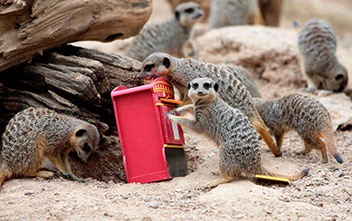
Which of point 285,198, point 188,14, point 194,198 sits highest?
point 188,14

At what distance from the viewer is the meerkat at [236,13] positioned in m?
9.12

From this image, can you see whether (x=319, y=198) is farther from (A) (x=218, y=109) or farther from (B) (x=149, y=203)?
(B) (x=149, y=203)

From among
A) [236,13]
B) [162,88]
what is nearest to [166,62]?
[162,88]

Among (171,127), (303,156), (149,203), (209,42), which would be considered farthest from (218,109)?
(209,42)

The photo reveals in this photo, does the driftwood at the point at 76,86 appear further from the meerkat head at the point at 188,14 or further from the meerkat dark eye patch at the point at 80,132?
the meerkat head at the point at 188,14

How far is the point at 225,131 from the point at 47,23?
68.6 inches

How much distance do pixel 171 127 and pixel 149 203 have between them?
→ 0.84 meters

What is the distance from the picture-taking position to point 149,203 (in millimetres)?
2689

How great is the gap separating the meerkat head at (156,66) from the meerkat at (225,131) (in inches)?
20.4

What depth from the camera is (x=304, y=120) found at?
12.3ft

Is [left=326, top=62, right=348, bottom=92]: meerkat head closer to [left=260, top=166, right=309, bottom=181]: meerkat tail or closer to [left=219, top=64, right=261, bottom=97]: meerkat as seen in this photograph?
[left=219, top=64, right=261, bottom=97]: meerkat

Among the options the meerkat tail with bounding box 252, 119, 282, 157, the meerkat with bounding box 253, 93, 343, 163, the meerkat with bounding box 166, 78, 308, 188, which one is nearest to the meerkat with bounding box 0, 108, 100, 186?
the meerkat with bounding box 166, 78, 308, 188

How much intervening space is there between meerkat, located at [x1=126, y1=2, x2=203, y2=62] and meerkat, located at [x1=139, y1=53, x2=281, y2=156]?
2682mm

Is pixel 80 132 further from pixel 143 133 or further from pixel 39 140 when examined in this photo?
pixel 143 133
